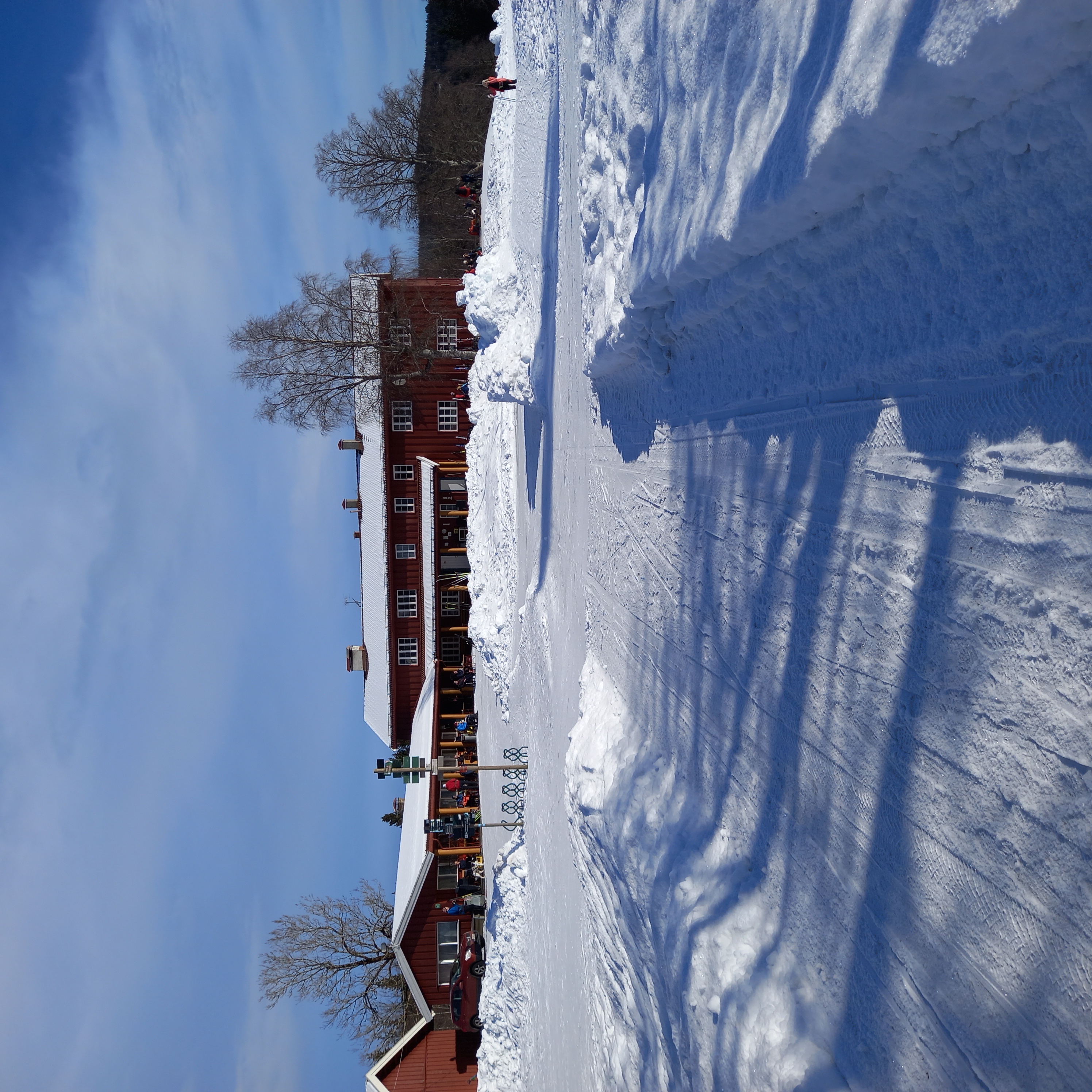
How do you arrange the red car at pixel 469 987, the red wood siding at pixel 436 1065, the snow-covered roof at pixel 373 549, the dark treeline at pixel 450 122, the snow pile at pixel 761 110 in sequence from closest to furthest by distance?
the snow pile at pixel 761 110
the red car at pixel 469 987
the red wood siding at pixel 436 1065
the dark treeline at pixel 450 122
the snow-covered roof at pixel 373 549

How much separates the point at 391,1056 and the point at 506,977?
23.4 ft

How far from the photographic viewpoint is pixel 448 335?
21.0m

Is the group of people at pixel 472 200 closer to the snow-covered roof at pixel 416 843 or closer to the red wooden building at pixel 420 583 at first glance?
the red wooden building at pixel 420 583

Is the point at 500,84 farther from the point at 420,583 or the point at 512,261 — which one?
the point at 420,583

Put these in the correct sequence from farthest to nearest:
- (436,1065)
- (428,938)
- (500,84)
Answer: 1. (428,938)
2. (436,1065)
3. (500,84)

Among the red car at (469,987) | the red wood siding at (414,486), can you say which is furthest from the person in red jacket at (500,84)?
the red car at (469,987)

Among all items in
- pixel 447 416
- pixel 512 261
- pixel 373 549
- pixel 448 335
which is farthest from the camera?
pixel 373 549

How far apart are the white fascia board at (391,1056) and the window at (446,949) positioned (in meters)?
0.82

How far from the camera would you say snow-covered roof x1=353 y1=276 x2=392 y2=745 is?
19.8m

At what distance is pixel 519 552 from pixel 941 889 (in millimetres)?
8246

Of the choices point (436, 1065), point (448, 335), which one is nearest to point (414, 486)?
point (448, 335)

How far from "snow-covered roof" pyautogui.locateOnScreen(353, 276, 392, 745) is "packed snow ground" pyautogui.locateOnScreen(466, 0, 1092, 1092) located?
14.4 meters

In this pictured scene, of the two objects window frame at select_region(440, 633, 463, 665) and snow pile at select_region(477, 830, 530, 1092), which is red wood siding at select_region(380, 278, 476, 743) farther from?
snow pile at select_region(477, 830, 530, 1092)

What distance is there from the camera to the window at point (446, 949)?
16766mm
